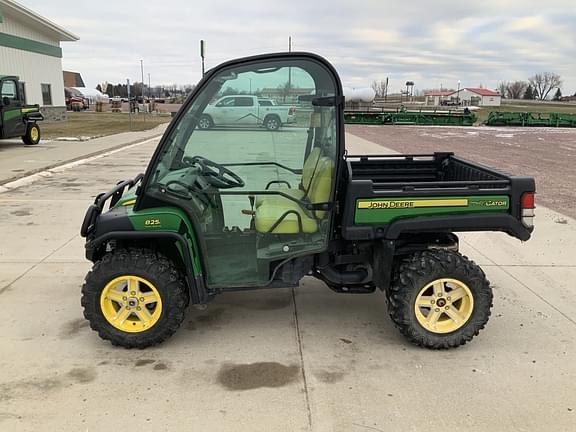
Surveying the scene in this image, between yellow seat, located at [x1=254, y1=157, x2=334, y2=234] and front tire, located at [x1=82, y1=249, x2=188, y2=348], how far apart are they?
2.35 ft

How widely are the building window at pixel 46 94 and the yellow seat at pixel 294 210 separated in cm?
2987

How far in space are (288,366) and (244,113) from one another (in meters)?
1.67

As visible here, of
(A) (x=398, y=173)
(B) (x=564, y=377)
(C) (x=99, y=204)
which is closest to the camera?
(B) (x=564, y=377)

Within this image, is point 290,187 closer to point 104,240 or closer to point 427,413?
point 104,240

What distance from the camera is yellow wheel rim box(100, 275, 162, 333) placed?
336 cm

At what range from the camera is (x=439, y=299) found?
11.4ft

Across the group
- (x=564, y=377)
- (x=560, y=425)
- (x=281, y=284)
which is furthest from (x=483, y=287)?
(x=281, y=284)

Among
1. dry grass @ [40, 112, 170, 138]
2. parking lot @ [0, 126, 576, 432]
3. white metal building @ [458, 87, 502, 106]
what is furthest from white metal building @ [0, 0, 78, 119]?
white metal building @ [458, 87, 502, 106]

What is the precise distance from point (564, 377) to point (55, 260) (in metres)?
4.76

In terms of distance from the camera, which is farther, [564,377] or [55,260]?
[55,260]

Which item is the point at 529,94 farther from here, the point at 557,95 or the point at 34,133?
the point at 34,133

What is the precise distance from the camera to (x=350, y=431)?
2.65 meters

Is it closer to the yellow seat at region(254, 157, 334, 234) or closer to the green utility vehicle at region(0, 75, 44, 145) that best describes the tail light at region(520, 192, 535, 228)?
the yellow seat at region(254, 157, 334, 234)

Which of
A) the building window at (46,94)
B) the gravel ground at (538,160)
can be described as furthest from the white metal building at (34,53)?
the gravel ground at (538,160)
